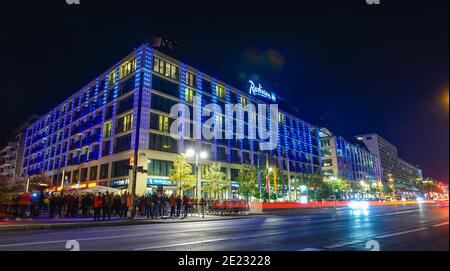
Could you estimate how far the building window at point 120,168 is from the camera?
126ft

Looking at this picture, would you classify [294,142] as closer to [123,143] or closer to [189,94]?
[189,94]

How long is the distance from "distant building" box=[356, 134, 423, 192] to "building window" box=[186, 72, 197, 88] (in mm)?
108145

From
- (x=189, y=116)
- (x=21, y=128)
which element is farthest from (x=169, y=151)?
(x=21, y=128)

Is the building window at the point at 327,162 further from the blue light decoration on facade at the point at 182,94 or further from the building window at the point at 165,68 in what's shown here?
the building window at the point at 165,68

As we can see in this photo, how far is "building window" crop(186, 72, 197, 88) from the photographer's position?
46.8m

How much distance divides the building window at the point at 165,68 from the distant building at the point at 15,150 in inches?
2246

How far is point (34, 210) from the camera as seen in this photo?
2305 centimetres

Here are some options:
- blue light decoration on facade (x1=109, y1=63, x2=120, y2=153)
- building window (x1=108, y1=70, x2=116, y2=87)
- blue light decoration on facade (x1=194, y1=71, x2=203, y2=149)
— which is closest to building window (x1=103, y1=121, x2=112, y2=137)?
blue light decoration on facade (x1=109, y1=63, x2=120, y2=153)

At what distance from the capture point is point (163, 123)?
136ft

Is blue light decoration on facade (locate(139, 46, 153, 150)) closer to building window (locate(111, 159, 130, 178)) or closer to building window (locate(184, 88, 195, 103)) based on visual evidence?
building window (locate(111, 159, 130, 178))

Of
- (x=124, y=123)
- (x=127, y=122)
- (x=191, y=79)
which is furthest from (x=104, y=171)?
(x=191, y=79)

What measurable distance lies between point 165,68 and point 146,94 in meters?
6.14

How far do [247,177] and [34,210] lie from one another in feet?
97.2
